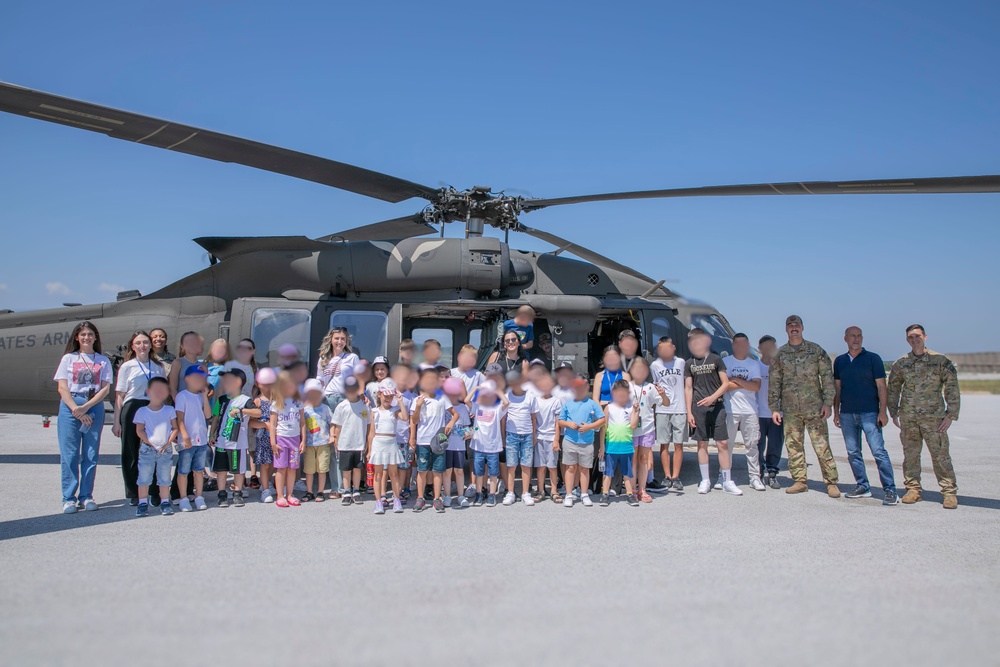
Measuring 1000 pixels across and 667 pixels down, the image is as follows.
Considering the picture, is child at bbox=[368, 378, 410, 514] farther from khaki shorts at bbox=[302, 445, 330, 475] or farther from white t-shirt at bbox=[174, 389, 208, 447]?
white t-shirt at bbox=[174, 389, 208, 447]

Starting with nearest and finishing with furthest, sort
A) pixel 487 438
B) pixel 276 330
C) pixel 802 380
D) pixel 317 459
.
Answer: pixel 487 438
pixel 317 459
pixel 802 380
pixel 276 330

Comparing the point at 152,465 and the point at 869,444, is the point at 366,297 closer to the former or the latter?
the point at 152,465

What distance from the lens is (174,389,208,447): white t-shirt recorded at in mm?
6336

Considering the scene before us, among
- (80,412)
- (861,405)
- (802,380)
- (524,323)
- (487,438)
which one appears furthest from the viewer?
(524,323)

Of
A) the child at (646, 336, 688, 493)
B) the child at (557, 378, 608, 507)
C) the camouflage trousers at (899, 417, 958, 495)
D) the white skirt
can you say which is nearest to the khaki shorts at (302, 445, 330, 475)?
the white skirt

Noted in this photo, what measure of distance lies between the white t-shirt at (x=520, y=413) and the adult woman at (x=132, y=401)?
3.54m

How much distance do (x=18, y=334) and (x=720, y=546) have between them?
9.31 metres

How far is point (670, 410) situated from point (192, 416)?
16.5 ft

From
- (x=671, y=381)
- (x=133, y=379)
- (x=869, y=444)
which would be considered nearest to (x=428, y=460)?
(x=671, y=381)

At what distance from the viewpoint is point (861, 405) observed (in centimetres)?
713

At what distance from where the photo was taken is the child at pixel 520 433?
21.9ft

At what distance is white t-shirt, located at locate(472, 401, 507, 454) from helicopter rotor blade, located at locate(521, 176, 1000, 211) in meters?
3.23

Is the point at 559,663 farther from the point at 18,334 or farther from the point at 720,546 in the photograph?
the point at 18,334

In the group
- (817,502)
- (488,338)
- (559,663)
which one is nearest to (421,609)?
(559,663)
